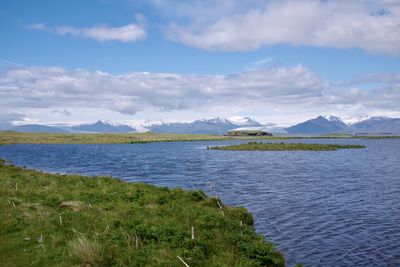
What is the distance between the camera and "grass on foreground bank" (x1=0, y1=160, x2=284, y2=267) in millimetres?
18812

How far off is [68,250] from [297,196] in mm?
33510

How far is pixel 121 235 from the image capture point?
72.1ft

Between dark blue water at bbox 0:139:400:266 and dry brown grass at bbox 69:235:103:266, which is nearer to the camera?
dry brown grass at bbox 69:235:103:266

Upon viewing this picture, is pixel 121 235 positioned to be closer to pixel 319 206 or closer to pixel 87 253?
pixel 87 253

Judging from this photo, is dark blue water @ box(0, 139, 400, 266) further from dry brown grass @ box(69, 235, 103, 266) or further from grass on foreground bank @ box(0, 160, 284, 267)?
dry brown grass @ box(69, 235, 103, 266)

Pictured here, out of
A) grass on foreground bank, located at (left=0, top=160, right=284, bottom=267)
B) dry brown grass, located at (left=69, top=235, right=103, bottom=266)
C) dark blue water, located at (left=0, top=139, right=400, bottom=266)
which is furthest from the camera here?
dark blue water, located at (left=0, top=139, right=400, bottom=266)

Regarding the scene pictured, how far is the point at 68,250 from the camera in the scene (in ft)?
63.0

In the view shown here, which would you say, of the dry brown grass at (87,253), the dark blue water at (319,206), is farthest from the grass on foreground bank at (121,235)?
the dark blue water at (319,206)

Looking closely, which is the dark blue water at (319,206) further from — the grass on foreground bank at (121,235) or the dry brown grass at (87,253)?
the dry brown grass at (87,253)

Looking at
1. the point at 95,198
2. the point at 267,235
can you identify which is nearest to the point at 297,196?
the point at 267,235

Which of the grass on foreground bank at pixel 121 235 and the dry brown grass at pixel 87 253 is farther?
the grass on foreground bank at pixel 121 235

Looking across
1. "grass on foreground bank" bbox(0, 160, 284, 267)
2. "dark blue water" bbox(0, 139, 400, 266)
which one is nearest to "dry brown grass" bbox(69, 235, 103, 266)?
"grass on foreground bank" bbox(0, 160, 284, 267)

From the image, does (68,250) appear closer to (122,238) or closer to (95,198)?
(122,238)

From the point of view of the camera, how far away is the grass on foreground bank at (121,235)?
18.8 m
